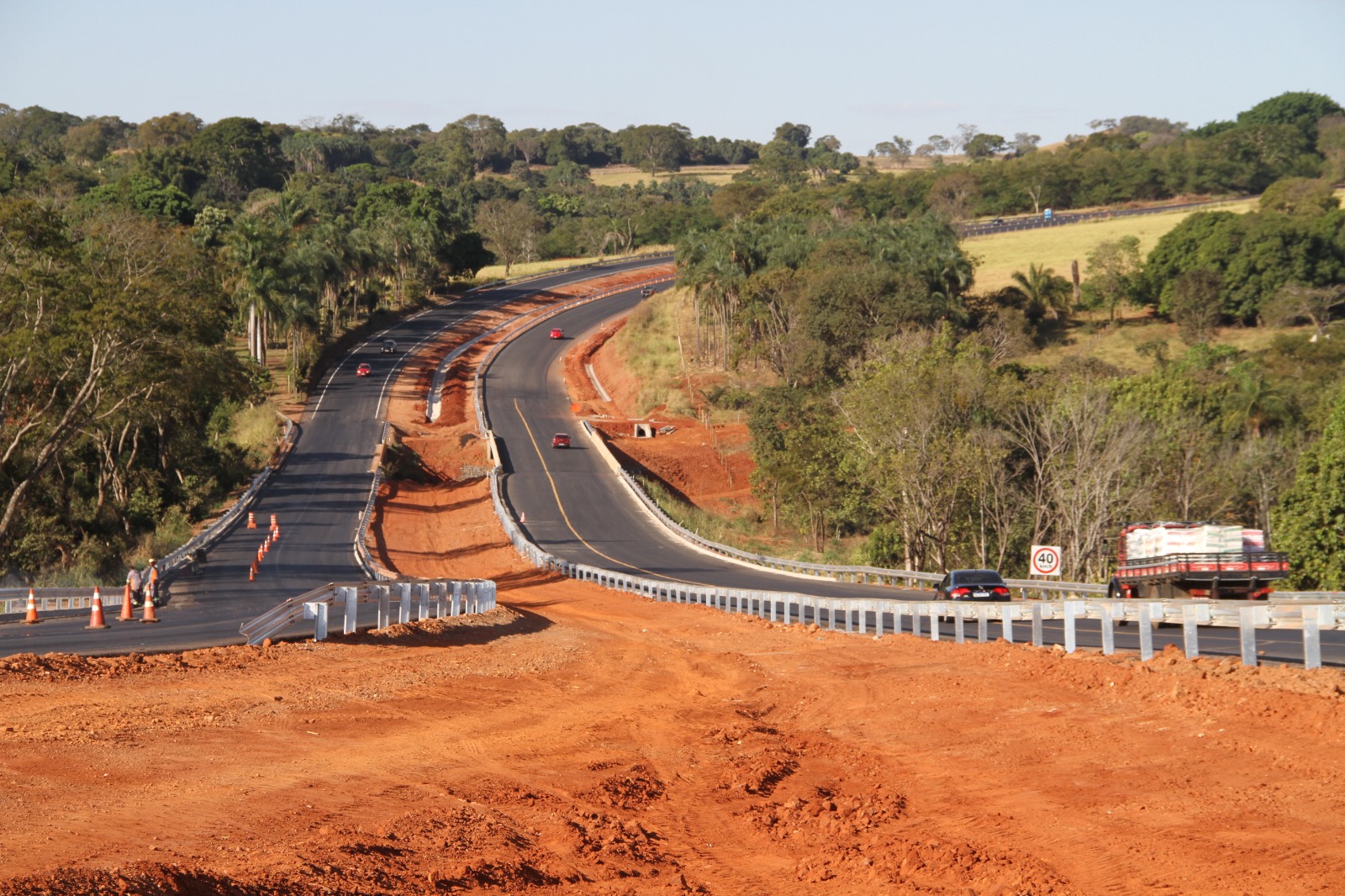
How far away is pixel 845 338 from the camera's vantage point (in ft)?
295

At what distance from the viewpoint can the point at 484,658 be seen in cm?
2111

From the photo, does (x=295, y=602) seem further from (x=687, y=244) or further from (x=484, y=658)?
(x=687, y=244)

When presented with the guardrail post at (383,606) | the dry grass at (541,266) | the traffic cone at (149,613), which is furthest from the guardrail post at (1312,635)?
the dry grass at (541,266)

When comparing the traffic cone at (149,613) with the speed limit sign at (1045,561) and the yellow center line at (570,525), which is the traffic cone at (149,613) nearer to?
the yellow center line at (570,525)

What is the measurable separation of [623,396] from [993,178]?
306 feet

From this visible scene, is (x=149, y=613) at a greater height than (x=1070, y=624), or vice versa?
(x=1070, y=624)

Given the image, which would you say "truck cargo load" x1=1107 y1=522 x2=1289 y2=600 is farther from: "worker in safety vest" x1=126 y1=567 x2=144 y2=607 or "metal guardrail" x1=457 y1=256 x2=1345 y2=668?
"worker in safety vest" x1=126 y1=567 x2=144 y2=607

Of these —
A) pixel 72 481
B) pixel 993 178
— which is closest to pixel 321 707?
pixel 72 481

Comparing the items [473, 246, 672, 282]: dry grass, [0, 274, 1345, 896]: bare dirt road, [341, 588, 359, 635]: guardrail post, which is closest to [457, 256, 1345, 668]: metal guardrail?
[0, 274, 1345, 896]: bare dirt road

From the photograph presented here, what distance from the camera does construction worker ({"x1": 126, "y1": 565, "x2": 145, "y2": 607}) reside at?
27.2 metres

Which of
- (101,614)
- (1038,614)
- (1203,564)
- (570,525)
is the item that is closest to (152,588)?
(101,614)

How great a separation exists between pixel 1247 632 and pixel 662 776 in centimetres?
793

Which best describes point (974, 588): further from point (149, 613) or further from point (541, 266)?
point (541, 266)

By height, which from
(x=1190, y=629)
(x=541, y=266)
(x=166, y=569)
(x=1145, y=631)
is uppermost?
(x=541, y=266)
